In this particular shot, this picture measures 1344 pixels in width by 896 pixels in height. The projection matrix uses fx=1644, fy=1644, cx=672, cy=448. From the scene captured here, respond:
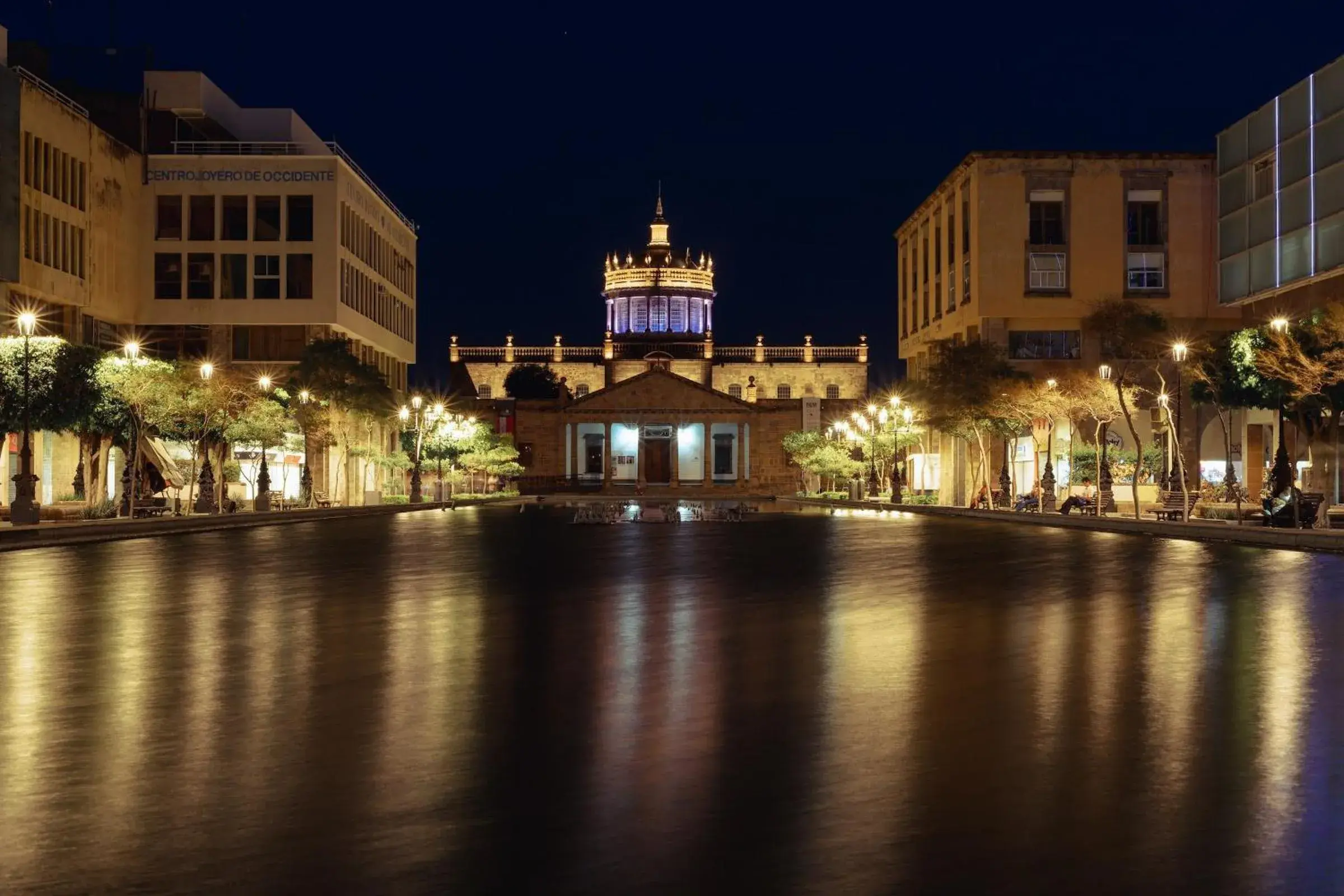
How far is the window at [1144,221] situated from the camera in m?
70.9

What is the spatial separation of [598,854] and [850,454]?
288ft

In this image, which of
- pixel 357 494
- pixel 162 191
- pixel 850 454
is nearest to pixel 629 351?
pixel 850 454

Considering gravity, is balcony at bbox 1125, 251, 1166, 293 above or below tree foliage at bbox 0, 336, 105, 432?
above

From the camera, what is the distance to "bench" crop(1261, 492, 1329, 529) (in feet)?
126

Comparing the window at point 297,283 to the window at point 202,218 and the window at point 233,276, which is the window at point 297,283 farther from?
the window at point 202,218

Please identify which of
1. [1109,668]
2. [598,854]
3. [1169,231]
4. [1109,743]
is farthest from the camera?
[1169,231]

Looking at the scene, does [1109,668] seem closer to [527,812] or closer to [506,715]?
[506,715]

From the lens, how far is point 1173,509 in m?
46.4

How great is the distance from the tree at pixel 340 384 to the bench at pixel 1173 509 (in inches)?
1292

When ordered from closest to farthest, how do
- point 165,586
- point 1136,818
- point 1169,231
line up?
point 1136,818 → point 165,586 → point 1169,231

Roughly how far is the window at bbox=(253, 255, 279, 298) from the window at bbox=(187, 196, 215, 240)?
226 cm

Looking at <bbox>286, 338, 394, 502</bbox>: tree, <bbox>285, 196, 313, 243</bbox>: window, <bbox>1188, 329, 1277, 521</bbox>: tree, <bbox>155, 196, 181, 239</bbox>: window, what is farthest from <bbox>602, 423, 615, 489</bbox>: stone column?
<bbox>1188, 329, 1277, 521</bbox>: tree

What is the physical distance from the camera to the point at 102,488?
54438mm

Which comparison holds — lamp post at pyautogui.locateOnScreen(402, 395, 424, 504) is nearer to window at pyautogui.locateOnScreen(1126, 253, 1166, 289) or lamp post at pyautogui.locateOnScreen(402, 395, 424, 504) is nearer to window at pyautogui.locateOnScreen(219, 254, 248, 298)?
window at pyautogui.locateOnScreen(219, 254, 248, 298)
